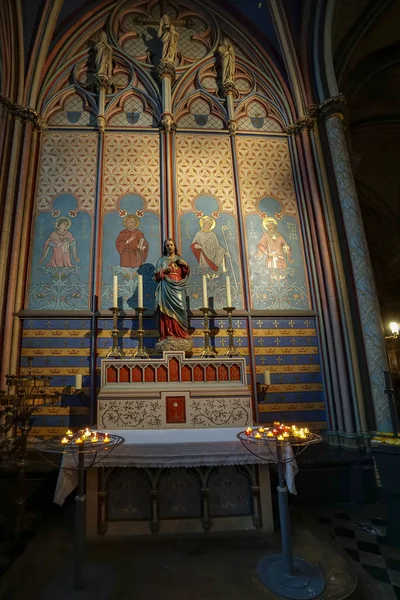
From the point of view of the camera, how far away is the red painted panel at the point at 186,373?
5660mm

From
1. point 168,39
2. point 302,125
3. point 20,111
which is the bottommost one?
point 302,125

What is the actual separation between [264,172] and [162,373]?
18.2 feet

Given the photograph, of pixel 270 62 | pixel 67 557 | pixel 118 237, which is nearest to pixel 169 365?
pixel 67 557

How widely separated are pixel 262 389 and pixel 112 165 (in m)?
6.08

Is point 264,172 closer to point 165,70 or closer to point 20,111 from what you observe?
point 165,70

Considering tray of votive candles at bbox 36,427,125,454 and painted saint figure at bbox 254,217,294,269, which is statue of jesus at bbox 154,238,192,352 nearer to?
painted saint figure at bbox 254,217,294,269

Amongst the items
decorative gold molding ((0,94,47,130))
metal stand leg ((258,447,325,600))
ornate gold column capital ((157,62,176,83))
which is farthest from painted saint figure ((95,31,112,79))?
metal stand leg ((258,447,325,600))

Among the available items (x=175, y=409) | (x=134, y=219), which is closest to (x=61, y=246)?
(x=134, y=219)

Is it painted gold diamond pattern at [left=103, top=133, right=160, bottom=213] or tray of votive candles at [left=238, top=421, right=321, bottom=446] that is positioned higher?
painted gold diamond pattern at [left=103, top=133, right=160, bottom=213]

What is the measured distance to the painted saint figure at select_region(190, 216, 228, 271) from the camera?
25.1ft

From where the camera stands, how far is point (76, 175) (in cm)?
809

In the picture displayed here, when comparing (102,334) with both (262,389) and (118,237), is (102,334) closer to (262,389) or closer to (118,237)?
(118,237)

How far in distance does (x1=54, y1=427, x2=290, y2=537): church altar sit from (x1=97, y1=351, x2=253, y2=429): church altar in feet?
2.37

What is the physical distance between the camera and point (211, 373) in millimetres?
5734
